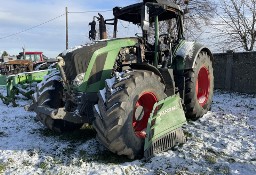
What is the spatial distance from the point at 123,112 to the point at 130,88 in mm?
376

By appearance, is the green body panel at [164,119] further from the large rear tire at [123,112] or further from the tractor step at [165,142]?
the large rear tire at [123,112]

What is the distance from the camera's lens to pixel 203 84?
775 centimetres

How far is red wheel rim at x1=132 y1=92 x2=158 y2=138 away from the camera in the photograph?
513cm

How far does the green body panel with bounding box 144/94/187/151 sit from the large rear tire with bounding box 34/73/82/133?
2.04m

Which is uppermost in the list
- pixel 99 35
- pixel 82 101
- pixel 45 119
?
pixel 99 35

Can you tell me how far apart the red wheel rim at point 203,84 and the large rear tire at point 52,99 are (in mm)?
3139

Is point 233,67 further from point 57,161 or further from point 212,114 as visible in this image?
point 57,161

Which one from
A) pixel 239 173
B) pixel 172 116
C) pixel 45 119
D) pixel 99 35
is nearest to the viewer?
pixel 239 173

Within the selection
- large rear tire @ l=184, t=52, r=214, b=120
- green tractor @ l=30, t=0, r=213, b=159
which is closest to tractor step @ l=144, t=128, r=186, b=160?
green tractor @ l=30, t=0, r=213, b=159

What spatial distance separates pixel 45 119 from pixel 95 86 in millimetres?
1280

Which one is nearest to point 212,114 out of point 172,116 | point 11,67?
point 172,116

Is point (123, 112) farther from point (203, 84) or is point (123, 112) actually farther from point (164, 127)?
point (203, 84)

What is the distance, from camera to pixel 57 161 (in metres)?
4.73

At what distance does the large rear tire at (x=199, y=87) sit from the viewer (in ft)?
21.9
